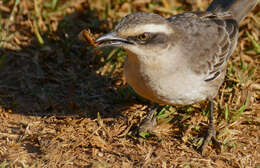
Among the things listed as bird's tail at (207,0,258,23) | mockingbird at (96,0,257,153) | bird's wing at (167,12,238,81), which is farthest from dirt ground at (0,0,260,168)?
bird's tail at (207,0,258,23)

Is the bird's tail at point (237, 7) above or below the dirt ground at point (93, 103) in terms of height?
above

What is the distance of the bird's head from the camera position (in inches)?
188

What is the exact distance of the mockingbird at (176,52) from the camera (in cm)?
484

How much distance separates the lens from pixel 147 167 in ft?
17.2

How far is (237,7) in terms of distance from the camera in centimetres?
679

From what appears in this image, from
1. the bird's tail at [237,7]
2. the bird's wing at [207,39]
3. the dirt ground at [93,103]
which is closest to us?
the dirt ground at [93,103]

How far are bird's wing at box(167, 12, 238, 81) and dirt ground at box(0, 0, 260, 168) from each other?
71 centimetres

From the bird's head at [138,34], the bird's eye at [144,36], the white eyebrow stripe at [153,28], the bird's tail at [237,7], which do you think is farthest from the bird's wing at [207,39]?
the bird's eye at [144,36]

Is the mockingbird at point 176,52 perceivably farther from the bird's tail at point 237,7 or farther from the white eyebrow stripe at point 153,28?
the bird's tail at point 237,7

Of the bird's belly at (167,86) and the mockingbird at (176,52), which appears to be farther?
the bird's belly at (167,86)

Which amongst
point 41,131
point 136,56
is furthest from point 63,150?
point 136,56

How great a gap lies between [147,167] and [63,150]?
120 cm

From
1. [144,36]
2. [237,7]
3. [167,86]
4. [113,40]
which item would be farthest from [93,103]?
[237,7]

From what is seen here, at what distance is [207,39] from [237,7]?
122 cm
